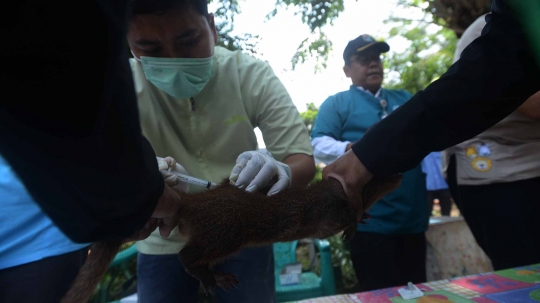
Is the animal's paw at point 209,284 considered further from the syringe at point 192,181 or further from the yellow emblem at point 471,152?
the yellow emblem at point 471,152

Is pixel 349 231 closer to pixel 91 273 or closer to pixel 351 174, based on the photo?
pixel 351 174

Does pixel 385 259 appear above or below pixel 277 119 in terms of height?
below

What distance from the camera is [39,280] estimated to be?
170 cm

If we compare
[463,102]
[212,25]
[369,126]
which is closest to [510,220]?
[369,126]

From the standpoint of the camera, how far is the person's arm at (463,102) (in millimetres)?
1144

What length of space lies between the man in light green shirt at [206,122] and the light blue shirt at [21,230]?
0.45 meters

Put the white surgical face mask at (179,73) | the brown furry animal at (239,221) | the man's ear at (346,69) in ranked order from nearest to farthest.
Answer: the brown furry animal at (239,221) → the white surgical face mask at (179,73) → the man's ear at (346,69)

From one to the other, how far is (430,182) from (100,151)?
4525 millimetres

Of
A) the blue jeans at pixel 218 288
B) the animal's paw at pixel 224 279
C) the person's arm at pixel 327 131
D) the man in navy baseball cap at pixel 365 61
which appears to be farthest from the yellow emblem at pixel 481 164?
the animal's paw at pixel 224 279

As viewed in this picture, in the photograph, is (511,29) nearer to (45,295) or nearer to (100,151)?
(100,151)

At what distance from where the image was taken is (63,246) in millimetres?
1756

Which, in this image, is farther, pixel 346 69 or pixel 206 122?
pixel 346 69

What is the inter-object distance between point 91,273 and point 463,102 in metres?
1.57

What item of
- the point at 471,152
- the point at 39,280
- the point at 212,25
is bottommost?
the point at 39,280
